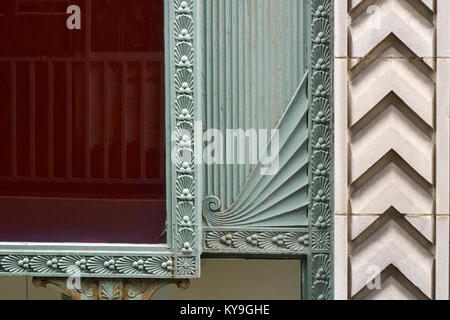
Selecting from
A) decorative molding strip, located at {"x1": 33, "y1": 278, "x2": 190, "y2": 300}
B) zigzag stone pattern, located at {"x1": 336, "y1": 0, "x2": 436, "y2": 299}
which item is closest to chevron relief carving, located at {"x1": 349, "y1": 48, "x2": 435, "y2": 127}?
zigzag stone pattern, located at {"x1": 336, "y1": 0, "x2": 436, "y2": 299}

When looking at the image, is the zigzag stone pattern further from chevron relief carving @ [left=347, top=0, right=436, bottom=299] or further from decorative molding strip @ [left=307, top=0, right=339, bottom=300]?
decorative molding strip @ [left=307, top=0, right=339, bottom=300]

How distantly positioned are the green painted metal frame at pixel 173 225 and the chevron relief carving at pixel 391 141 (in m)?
1.10

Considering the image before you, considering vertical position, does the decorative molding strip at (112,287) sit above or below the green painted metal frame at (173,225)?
below

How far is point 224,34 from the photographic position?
5.25 meters

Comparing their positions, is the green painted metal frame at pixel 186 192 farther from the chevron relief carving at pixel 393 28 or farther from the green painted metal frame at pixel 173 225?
the chevron relief carving at pixel 393 28

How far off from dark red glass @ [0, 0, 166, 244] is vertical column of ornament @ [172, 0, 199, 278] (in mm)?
186

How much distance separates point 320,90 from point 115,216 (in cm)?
173

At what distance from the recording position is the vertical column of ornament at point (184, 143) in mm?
4996

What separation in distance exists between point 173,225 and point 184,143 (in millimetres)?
585

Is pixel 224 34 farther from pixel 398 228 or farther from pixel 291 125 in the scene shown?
pixel 398 228

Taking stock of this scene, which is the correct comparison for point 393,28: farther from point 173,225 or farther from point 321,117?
point 173,225

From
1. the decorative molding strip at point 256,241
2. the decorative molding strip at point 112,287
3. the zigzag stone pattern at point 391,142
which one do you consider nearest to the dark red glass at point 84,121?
the decorative molding strip at point 112,287

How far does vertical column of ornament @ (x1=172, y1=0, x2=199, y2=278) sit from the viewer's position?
197 inches
